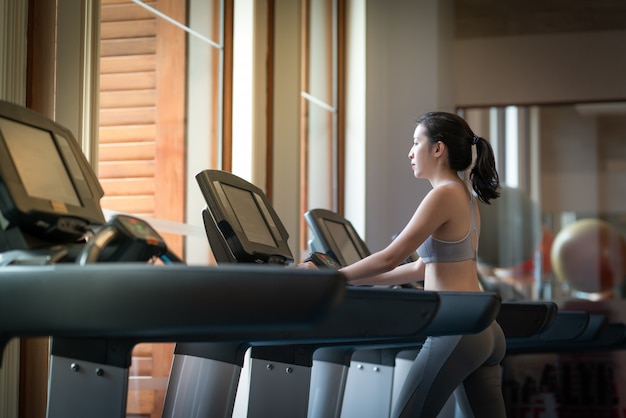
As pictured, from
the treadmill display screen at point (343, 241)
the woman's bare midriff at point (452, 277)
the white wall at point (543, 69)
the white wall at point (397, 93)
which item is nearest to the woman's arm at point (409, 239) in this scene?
the woman's bare midriff at point (452, 277)

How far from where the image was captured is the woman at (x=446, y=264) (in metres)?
2.61

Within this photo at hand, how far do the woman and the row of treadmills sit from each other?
0.17 metres

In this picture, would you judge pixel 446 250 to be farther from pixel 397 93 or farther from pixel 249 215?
pixel 397 93

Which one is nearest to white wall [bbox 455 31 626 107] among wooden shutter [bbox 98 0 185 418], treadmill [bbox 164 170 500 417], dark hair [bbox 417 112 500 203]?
wooden shutter [bbox 98 0 185 418]

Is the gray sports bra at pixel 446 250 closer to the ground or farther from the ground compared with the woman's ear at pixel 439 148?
closer to the ground

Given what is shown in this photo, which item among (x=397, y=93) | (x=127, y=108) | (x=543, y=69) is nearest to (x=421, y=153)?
(x=127, y=108)

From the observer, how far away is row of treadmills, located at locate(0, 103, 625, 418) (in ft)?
4.60

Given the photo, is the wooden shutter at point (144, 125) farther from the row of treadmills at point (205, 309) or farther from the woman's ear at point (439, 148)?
the woman's ear at point (439, 148)

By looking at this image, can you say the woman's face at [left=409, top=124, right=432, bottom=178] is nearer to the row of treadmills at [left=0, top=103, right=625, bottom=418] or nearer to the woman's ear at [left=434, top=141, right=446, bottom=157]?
the woman's ear at [left=434, top=141, right=446, bottom=157]

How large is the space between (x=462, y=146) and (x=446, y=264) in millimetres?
388

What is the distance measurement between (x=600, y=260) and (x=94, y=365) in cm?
529

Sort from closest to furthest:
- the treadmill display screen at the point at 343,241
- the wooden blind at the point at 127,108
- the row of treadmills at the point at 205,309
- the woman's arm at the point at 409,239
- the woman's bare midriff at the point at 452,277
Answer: the row of treadmills at the point at 205,309
the woman's arm at the point at 409,239
the woman's bare midriff at the point at 452,277
the wooden blind at the point at 127,108
the treadmill display screen at the point at 343,241

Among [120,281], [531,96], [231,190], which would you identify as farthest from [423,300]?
[531,96]

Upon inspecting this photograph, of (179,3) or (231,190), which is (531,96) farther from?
(231,190)
